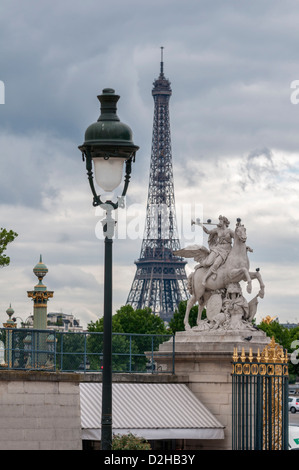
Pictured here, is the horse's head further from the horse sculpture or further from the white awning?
the white awning

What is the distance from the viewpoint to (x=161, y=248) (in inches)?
5832

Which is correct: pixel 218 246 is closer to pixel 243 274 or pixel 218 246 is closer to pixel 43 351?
pixel 243 274

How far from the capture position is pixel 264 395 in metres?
23.9

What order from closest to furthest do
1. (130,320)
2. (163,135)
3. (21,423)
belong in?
(21,423)
(130,320)
(163,135)

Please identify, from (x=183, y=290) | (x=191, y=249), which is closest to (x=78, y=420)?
(x=191, y=249)

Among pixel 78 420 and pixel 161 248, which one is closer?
pixel 78 420

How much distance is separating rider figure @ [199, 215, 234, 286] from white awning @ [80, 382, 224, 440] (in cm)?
295

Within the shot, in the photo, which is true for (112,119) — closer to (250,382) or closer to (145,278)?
(250,382)

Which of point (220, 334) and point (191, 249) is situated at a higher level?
point (191, 249)

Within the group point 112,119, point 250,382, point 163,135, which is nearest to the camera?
point 112,119

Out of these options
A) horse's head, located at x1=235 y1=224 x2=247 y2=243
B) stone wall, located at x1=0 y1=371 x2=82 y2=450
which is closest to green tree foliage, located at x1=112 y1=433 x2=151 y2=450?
stone wall, located at x1=0 y1=371 x2=82 y2=450

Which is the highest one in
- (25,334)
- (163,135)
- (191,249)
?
(163,135)

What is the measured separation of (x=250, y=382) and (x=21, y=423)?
16.8ft

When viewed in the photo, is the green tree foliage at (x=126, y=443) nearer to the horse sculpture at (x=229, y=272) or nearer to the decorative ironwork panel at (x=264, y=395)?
the decorative ironwork panel at (x=264, y=395)
